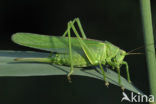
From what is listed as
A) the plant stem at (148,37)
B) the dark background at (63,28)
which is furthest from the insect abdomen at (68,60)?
the dark background at (63,28)

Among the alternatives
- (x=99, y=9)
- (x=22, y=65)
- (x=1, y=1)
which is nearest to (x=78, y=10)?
(x=99, y=9)

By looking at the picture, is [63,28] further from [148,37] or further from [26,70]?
[148,37]

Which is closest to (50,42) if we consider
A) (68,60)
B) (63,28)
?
(68,60)

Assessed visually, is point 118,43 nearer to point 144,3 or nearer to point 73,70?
point 73,70

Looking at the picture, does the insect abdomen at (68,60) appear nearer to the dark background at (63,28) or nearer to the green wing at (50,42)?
the green wing at (50,42)

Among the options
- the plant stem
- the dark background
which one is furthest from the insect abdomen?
the dark background

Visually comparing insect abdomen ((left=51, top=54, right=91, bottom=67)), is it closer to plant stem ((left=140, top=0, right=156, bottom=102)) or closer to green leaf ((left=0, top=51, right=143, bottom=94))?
green leaf ((left=0, top=51, right=143, bottom=94))
